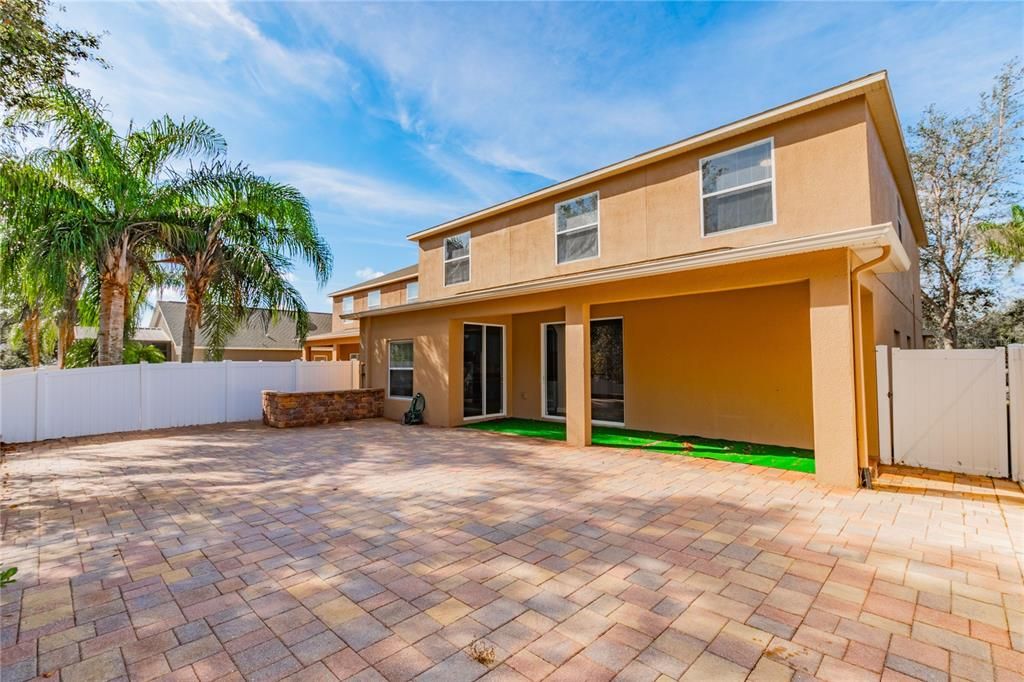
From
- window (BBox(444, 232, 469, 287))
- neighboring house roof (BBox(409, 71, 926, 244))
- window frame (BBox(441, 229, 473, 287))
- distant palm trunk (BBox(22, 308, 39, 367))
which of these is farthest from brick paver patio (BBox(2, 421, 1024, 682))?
distant palm trunk (BBox(22, 308, 39, 367))

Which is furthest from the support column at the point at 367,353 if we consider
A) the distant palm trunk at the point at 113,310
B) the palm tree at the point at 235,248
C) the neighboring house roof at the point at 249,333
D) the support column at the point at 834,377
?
the neighboring house roof at the point at 249,333

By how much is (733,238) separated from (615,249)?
2.32 m

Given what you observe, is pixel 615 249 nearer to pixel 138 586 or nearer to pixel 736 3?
pixel 736 3

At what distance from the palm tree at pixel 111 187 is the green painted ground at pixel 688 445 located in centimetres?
859

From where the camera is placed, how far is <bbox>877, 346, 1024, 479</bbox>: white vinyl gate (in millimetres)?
5883

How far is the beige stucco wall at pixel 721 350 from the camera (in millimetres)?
5516

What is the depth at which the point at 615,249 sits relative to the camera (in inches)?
375

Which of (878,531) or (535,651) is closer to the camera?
(535,651)

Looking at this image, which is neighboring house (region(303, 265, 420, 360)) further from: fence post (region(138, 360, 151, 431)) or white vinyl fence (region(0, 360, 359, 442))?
fence post (region(138, 360, 151, 431))

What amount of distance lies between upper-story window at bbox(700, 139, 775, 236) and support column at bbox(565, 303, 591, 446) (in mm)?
2713

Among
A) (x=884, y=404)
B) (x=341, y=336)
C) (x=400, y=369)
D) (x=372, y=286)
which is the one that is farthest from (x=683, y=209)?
(x=372, y=286)

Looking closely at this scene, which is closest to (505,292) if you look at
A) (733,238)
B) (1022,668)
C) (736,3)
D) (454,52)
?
(733,238)

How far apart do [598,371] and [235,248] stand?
9.64m

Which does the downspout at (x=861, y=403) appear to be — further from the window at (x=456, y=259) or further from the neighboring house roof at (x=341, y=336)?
the neighboring house roof at (x=341, y=336)
